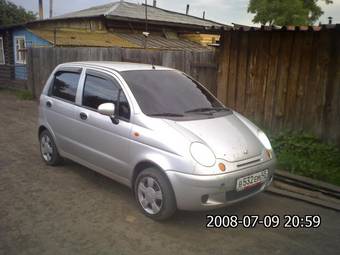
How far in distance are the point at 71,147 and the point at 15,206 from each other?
1248 millimetres

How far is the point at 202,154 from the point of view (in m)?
4.01

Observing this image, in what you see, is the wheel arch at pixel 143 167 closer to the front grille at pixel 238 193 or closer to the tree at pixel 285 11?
the front grille at pixel 238 193

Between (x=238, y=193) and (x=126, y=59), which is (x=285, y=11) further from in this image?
(x=238, y=193)

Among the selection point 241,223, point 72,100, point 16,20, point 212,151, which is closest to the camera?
point 212,151

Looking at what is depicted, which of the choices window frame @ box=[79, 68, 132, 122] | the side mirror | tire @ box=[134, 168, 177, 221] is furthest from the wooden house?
tire @ box=[134, 168, 177, 221]

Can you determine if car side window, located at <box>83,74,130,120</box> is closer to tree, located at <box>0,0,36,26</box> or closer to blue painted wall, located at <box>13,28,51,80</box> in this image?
blue painted wall, located at <box>13,28,51,80</box>

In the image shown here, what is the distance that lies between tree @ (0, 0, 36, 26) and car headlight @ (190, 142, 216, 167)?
3753cm

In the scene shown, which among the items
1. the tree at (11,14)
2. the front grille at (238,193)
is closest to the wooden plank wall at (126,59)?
the front grille at (238,193)

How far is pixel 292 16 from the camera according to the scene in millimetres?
29578

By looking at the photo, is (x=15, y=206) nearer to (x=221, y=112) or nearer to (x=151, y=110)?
(x=151, y=110)

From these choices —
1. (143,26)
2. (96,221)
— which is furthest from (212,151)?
(143,26)

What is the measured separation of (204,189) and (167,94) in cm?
153

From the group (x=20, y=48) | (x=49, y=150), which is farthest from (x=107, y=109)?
(x=20, y=48)

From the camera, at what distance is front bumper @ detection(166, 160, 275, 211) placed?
3.91 meters
